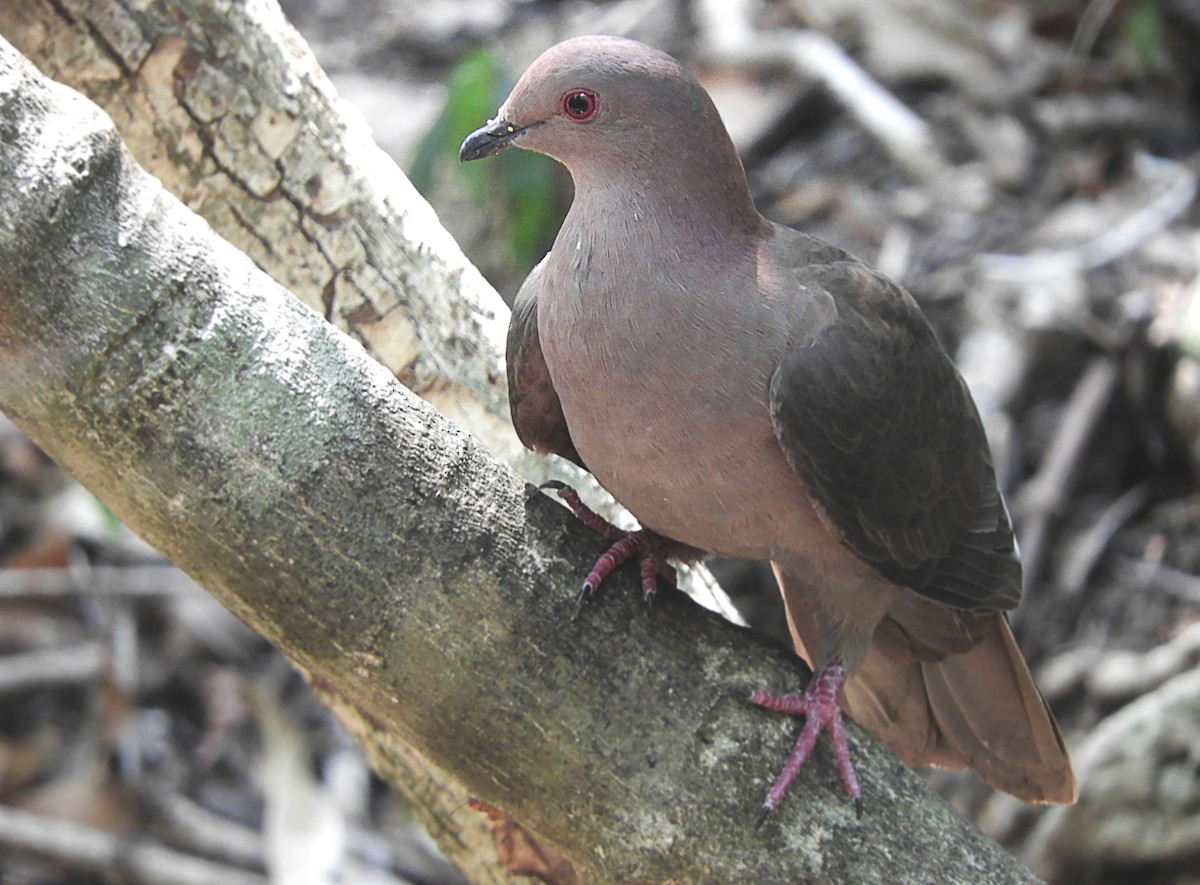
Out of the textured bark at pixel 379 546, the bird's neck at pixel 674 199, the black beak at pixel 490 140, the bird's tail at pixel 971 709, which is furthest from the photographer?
the bird's tail at pixel 971 709

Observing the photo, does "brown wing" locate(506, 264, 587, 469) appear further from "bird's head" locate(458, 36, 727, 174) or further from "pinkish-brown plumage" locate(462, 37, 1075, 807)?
"bird's head" locate(458, 36, 727, 174)

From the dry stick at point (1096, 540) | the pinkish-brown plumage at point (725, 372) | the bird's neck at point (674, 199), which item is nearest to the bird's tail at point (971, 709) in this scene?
the pinkish-brown plumage at point (725, 372)

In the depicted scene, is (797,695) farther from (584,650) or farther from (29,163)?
(29,163)

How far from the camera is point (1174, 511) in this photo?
533cm

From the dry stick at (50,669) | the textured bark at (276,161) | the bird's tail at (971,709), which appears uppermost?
the textured bark at (276,161)

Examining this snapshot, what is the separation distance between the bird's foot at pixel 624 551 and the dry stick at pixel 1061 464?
8.79 ft

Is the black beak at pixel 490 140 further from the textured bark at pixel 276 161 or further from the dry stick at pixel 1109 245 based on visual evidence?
the dry stick at pixel 1109 245

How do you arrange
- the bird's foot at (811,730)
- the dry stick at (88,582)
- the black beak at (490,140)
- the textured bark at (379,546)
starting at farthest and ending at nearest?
the dry stick at (88,582), the black beak at (490,140), the bird's foot at (811,730), the textured bark at (379,546)

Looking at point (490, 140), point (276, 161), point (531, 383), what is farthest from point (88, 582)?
point (490, 140)

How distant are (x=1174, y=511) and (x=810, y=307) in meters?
3.21

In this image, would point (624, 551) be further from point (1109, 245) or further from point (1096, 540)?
point (1109, 245)

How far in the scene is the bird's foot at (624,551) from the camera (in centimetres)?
244

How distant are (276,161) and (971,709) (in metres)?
2.27

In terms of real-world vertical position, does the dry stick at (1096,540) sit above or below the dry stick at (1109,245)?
below
